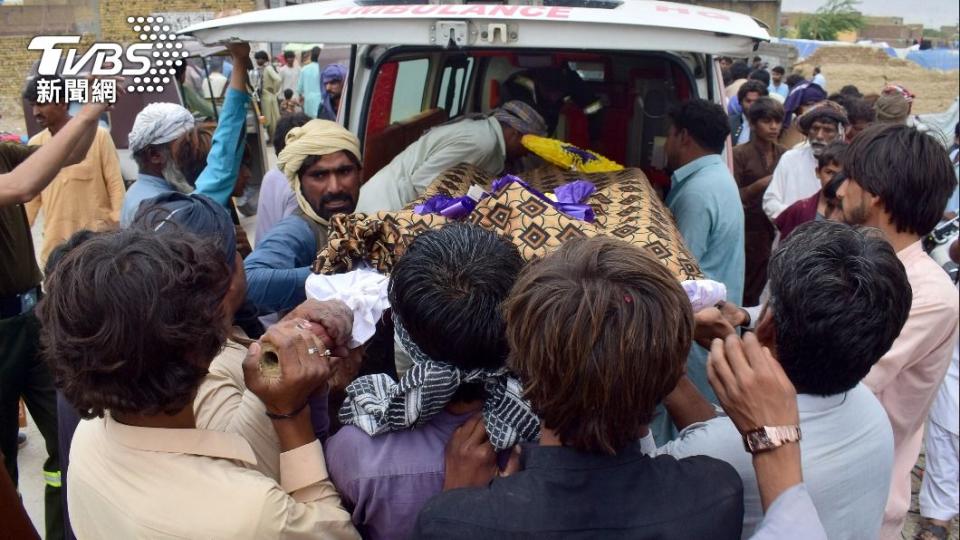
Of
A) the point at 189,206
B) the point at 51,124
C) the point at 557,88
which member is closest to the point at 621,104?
the point at 557,88

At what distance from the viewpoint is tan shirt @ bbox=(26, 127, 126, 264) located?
411 centimetres

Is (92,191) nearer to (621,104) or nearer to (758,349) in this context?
(621,104)

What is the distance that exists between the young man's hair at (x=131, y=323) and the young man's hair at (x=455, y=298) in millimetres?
384

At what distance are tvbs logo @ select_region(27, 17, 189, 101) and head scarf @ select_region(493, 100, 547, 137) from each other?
201cm

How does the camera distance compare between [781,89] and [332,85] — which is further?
[781,89]

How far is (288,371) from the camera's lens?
1.42 m

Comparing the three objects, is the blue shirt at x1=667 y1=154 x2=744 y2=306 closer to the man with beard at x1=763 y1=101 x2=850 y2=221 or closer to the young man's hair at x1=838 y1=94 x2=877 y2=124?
the man with beard at x1=763 y1=101 x2=850 y2=221

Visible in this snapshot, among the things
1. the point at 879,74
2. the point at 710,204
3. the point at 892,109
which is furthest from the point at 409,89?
the point at 879,74

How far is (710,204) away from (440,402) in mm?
2181

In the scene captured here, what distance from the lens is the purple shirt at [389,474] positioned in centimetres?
147

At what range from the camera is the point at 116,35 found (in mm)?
19016

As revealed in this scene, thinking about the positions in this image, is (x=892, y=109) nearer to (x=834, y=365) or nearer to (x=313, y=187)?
(x=313, y=187)

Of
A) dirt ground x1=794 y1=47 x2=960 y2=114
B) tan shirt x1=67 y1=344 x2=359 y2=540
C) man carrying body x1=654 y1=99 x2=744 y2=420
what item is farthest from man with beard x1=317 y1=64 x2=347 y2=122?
dirt ground x1=794 y1=47 x2=960 y2=114

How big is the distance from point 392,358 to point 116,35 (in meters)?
20.4
